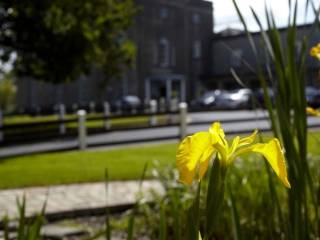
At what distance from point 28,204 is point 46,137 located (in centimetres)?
691

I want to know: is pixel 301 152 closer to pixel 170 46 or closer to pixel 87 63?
pixel 87 63

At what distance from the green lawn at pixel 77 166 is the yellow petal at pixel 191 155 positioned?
585 centimetres

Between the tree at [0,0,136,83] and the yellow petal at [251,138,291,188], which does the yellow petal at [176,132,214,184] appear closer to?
the yellow petal at [251,138,291,188]

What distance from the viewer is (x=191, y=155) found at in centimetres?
77

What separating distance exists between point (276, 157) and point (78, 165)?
7.74 meters

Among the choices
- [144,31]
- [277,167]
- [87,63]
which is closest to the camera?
[277,167]

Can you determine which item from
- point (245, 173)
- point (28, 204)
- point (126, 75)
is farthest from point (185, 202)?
point (126, 75)

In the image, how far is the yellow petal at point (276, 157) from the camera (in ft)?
2.52

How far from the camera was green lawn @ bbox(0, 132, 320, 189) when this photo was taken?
6.84 metres

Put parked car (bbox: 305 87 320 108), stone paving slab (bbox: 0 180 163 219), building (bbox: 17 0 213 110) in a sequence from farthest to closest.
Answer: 1. building (bbox: 17 0 213 110)
2. stone paving slab (bbox: 0 180 163 219)
3. parked car (bbox: 305 87 320 108)

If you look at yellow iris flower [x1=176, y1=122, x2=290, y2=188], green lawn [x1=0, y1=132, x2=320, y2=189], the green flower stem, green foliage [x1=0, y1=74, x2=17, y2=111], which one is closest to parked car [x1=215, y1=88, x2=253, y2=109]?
green foliage [x1=0, y1=74, x2=17, y2=111]

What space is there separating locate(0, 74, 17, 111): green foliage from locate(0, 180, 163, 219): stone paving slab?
139ft

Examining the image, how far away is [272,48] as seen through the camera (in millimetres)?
→ 1502

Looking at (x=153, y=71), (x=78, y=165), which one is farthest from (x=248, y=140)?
(x=153, y=71)
